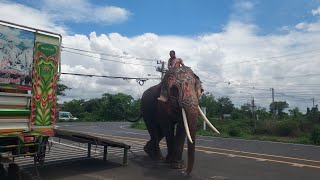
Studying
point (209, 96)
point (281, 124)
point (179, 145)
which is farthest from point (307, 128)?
point (209, 96)

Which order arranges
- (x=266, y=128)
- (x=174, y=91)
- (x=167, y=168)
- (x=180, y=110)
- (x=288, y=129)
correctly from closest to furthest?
1. (x=180, y=110)
2. (x=174, y=91)
3. (x=167, y=168)
4. (x=288, y=129)
5. (x=266, y=128)

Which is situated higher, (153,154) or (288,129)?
(288,129)

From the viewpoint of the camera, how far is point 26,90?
7941 mm

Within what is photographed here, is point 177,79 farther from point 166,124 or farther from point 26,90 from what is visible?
point 26,90

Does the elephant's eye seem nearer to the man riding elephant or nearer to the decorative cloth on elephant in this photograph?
the decorative cloth on elephant

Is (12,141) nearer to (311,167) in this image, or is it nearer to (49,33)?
(49,33)

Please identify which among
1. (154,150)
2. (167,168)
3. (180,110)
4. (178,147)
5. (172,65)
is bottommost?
(167,168)

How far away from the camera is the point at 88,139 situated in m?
10.4

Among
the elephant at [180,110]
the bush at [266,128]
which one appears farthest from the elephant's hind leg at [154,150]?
the bush at [266,128]

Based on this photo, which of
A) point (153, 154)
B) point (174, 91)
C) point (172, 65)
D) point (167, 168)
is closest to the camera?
point (174, 91)

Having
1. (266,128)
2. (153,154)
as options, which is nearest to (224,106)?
(266,128)

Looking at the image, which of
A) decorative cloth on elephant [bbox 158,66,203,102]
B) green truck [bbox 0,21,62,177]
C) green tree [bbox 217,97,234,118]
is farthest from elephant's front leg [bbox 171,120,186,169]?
green tree [bbox 217,97,234,118]

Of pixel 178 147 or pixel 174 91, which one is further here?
pixel 178 147

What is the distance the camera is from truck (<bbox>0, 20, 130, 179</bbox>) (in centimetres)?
755
